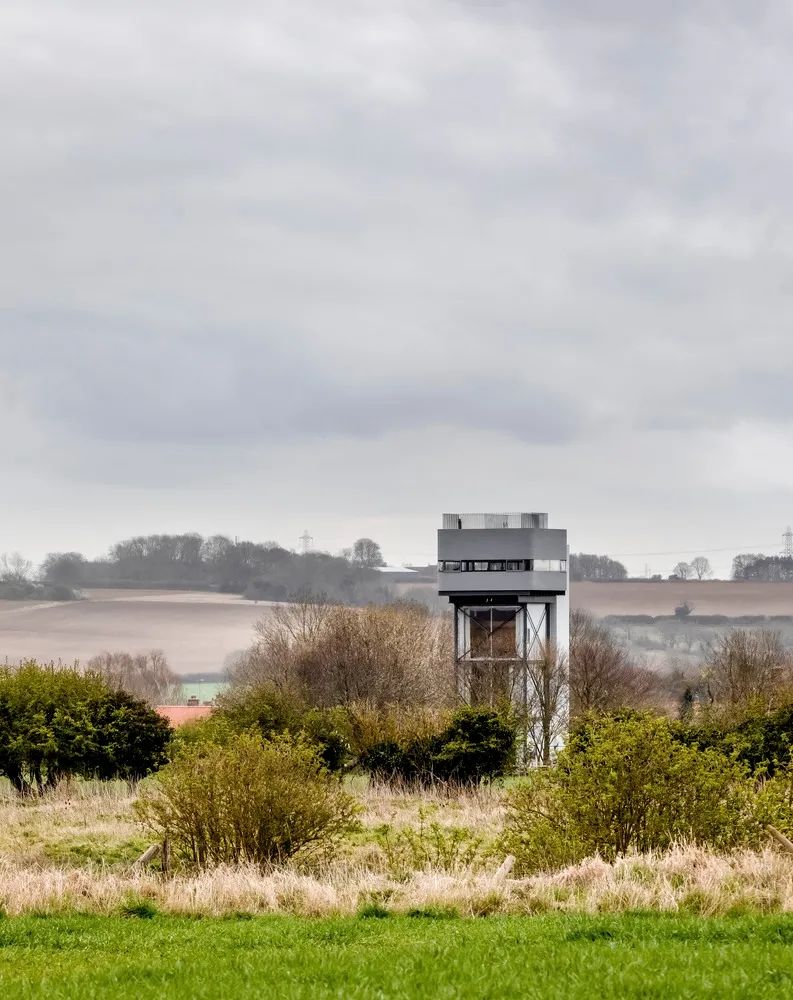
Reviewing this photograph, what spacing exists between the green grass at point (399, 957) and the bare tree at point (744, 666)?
134 ft

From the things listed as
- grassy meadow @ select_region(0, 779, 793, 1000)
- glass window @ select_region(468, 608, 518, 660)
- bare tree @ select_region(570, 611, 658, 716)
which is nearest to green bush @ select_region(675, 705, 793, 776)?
grassy meadow @ select_region(0, 779, 793, 1000)

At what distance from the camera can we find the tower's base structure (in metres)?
49.5

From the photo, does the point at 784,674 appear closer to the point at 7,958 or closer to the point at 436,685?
the point at 436,685

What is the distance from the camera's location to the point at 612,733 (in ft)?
50.6

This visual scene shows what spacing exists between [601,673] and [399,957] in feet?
181

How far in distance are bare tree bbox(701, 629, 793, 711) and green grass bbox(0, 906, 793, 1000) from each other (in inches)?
Answer: 1609

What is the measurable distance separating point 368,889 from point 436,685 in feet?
142

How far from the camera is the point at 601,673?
205ft

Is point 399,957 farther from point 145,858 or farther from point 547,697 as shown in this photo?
point 547,697

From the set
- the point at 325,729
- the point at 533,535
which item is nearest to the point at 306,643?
the point at 533,535

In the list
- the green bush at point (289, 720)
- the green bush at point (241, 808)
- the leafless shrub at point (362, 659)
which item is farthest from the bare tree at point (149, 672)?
the green bush at point (241, 808)

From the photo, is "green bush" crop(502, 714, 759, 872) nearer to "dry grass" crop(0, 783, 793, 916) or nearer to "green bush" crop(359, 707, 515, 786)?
"dry grass" crop(0, 783, 793, 916)

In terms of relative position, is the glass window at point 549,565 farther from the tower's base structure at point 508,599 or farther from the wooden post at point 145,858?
the wooden post at point 145,858

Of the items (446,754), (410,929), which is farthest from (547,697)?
(410,929)
